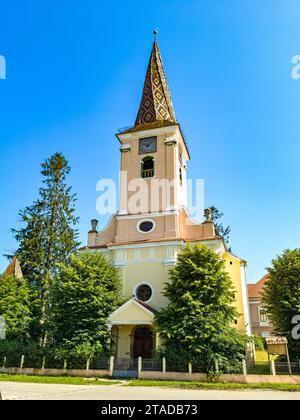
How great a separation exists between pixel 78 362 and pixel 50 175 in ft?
58.8

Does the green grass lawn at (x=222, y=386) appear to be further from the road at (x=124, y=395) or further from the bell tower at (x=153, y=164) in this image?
the bell tower at (x=153, y=164)

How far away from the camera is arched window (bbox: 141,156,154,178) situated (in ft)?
88.0

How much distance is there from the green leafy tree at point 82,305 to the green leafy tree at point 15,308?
311cm

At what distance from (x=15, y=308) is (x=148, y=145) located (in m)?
15.6

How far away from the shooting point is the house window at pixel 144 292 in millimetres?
22147

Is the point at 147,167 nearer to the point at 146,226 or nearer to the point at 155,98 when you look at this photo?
the point at 146,226

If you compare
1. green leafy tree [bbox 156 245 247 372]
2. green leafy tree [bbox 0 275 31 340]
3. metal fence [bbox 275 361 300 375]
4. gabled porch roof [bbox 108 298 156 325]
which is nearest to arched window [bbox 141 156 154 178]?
green leafy tree [bbox 156 245 247 372]

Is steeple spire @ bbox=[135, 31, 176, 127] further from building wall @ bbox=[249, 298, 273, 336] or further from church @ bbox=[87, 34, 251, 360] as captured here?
building wall @ bbox=[249, 298, 273, 336]

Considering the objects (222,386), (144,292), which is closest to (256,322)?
(144,292)

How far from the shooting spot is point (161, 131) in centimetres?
2770

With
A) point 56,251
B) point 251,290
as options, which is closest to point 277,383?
point 56,251

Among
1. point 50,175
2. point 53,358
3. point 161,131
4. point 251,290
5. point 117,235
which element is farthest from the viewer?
point 251,290

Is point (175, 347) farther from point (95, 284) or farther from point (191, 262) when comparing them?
point (95, 284)

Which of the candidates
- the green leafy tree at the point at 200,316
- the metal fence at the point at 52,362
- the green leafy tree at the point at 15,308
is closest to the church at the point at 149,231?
the green leafy tree at the point at 200,316
